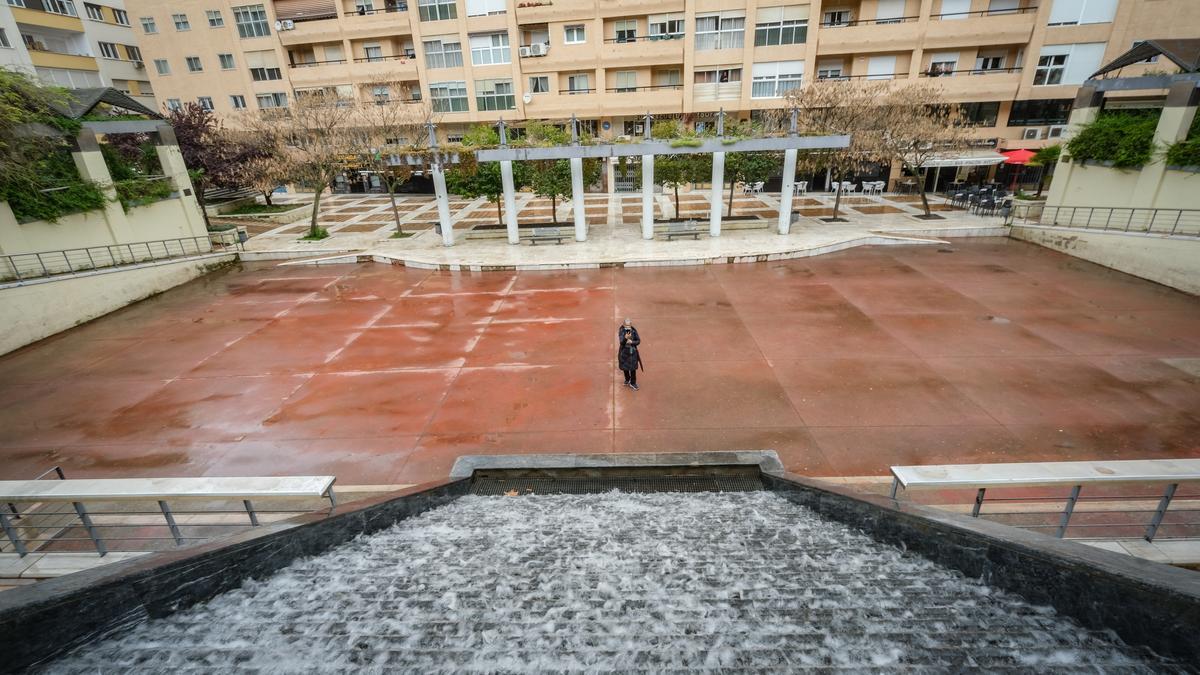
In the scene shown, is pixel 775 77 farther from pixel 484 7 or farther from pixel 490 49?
pixel 484 7

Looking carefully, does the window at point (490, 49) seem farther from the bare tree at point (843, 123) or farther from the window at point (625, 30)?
the bare tree at point (843, 123)

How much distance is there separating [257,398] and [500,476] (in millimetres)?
6165

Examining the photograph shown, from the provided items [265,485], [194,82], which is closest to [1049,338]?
[265,485]

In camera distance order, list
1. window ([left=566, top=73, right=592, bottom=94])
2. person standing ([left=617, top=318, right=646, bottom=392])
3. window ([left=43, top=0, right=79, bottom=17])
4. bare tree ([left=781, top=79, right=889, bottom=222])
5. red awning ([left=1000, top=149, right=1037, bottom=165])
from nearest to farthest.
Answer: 1. person standing ([left=617, top=318, right=646, bottom=392])
2. bare tree ([left=781, top=79, right=889, bottom=222])
3. red awning ([left=1000, top=149, right=1037, bottom=165])
4. window ([left=566, top=73, right=592, bottom=94])
5. window ([left=43, top=0, right=79, bottom=17])

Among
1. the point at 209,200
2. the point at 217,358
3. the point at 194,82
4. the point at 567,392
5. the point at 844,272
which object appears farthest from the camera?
the point at 194,82

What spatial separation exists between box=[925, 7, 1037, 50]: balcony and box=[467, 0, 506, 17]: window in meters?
23.9

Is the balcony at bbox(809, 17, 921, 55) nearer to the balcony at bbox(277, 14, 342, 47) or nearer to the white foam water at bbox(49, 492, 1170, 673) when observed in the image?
the balcony at bbox(277, 14, 342, 47)

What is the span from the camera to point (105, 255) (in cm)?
1791

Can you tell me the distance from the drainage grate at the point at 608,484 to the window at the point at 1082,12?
113ft

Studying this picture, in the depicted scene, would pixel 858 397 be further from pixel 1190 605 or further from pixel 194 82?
pixel 194 82

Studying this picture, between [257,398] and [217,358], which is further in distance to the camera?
[217,358]

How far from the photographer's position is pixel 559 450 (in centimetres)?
833

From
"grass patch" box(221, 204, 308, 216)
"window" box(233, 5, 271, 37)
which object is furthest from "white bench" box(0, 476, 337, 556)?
"window" box(233, 5, 271, 37)

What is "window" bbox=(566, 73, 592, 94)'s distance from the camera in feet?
108
